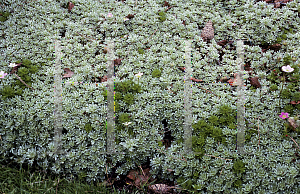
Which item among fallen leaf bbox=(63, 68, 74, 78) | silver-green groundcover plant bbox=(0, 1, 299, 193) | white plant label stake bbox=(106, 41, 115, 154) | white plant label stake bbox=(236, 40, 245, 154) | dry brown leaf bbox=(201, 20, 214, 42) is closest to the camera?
silver-green groundcover plant bbox=(0, 1, 299, 193)

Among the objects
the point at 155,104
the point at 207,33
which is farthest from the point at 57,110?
the point at 207,33

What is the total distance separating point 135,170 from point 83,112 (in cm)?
97

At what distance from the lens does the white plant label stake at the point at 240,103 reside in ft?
9.25

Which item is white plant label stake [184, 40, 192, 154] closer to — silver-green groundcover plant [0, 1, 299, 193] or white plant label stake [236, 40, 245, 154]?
silver-green groundcover plant [0, 1, 299, 193]

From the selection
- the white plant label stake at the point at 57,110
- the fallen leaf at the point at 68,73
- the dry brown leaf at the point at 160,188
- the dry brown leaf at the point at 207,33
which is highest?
the dry brown leaf at the point at 207,33

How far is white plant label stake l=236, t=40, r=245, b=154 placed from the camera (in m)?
2.82

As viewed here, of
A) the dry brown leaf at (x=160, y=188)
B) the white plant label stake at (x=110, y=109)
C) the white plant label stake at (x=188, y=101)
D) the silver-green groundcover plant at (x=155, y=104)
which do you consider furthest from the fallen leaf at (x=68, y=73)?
the dry brown leaf at (x=160, y=188)

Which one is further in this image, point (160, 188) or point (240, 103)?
point (240, 103)

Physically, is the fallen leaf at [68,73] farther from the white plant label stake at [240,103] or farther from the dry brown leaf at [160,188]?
Answer: the white plant label stake at [240,103]

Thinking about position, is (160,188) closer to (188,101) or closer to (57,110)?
(188,101)

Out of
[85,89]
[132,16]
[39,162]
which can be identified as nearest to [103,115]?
[85,89]

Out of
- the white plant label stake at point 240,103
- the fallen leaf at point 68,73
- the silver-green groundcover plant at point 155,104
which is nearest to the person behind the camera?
the silver-green groundcover plant at point 155,104

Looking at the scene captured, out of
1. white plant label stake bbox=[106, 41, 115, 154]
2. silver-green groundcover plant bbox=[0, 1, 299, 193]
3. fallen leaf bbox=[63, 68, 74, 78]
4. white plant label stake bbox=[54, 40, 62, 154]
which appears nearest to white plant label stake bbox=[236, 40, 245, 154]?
silver-green groundcover plant bbox=[0, 1, 299, 193]

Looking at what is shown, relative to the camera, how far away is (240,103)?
312 centimetres
